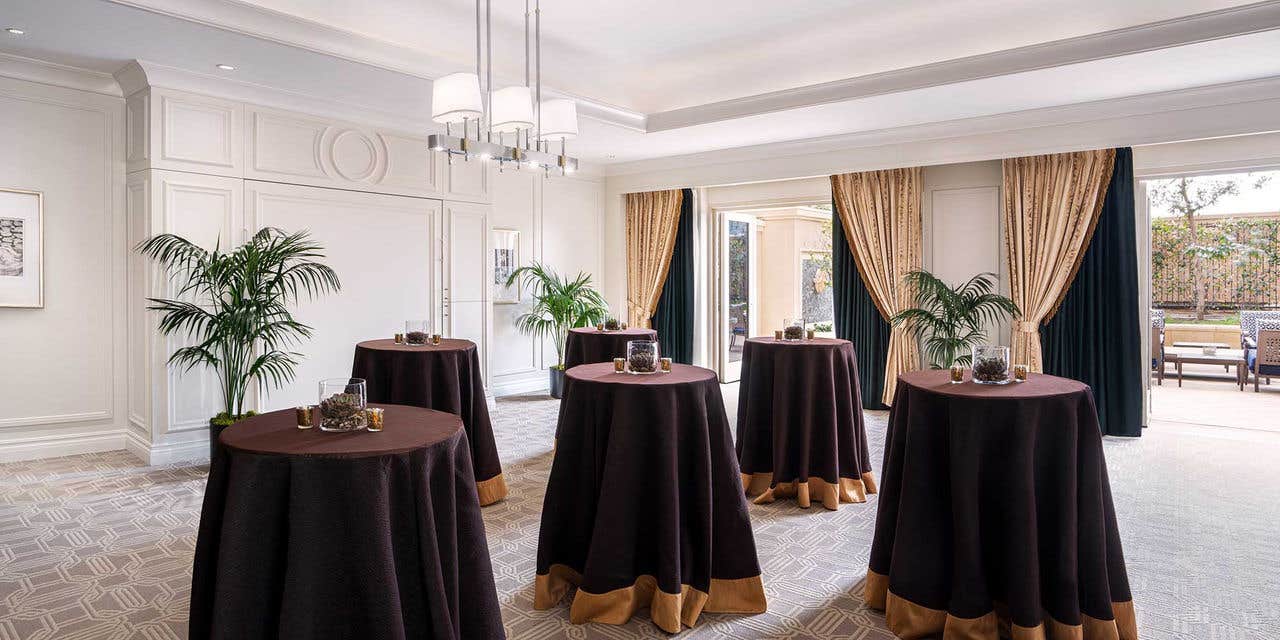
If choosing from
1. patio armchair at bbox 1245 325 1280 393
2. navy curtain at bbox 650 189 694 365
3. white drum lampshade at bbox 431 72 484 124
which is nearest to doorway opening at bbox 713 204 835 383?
navy curtain at bbox 650 189 694 365

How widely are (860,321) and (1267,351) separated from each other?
4.82m

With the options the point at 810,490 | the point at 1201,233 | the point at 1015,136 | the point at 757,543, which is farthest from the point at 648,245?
the point at 1201,233

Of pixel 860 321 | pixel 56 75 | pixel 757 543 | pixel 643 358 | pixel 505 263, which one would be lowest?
pixel 757 543

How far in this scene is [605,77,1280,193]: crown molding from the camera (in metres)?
5.00

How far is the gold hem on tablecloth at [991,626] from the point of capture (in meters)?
2.32

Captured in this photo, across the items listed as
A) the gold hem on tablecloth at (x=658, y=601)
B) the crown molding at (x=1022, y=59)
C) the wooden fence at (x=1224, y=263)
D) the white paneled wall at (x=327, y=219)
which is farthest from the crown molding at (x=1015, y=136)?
the wooden fence at (x=1224, y=263)

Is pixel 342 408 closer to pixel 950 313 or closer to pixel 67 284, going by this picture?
pixel 67 284

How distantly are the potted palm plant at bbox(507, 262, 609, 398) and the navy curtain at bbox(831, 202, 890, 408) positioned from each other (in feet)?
8.28

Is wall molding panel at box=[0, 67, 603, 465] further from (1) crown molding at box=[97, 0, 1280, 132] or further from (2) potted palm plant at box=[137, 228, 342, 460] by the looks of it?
(1) crown molding at box=[97, 0, 1280, 132]

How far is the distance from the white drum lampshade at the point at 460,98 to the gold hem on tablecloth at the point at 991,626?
111 inches

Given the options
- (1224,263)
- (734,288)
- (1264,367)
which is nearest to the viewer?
(1264,367)

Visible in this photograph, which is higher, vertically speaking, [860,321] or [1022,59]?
[1022,59]

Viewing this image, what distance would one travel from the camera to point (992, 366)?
2.65 meters

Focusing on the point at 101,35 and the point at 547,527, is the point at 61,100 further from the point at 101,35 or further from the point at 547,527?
the point at 547,527
